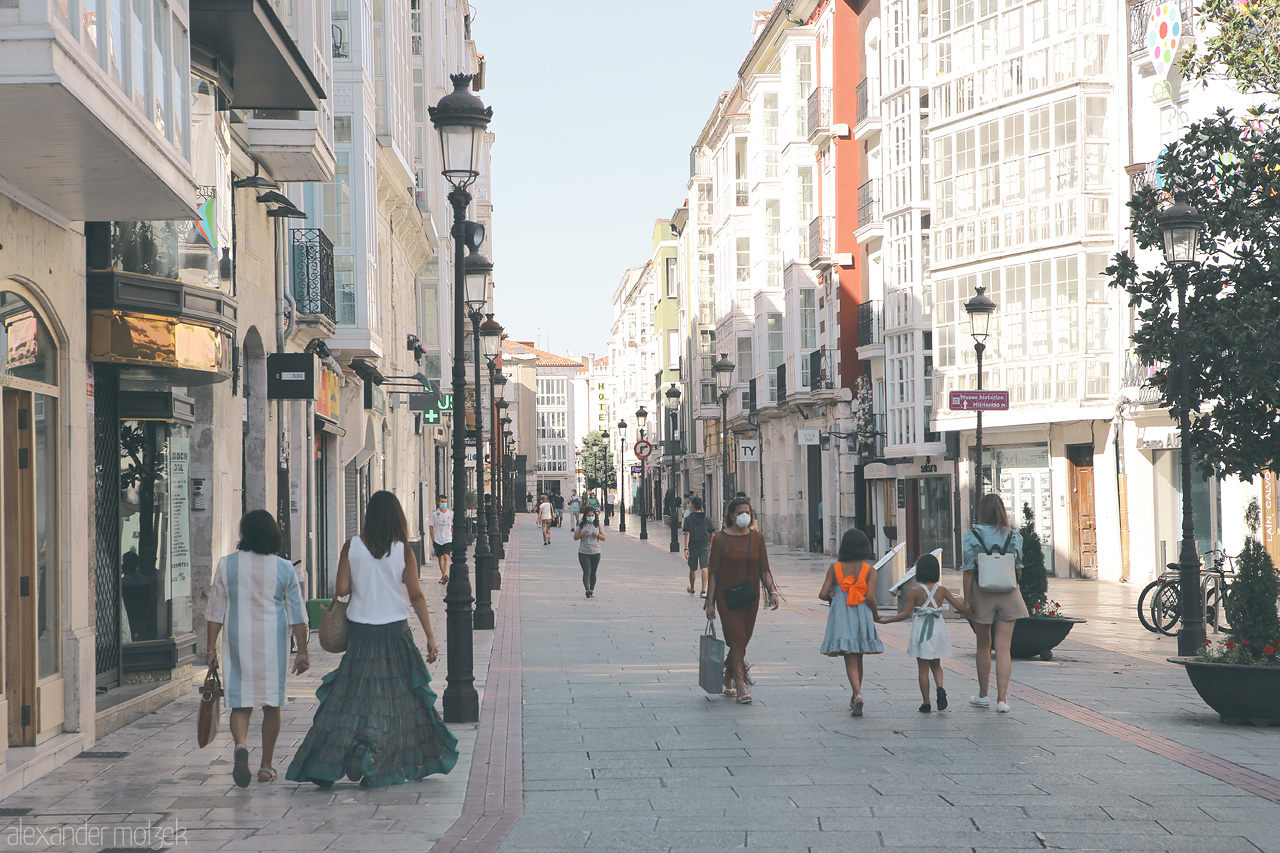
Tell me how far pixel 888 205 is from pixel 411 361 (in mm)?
13550

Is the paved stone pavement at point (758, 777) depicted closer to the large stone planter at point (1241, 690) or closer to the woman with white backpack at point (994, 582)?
the large stone planter at point (1241, 690)

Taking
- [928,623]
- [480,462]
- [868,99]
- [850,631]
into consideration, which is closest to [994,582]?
[928,623]

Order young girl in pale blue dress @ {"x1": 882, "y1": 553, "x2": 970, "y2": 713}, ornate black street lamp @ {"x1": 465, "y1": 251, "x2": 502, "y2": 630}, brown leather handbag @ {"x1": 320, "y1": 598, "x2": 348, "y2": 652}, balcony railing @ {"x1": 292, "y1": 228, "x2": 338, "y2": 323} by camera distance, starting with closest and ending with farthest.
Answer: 1. brown leather handbag @ {"x1": 320, "y1": 598, "x2": 348, "y2": 652}
2. young girl in pale blue dress @ {"x1": 882, "y1": 553, "x2": 970, "y2": 713}
3. ornate black street lamp @ {"x1": 465, "y1": 251, "x2": 502, "y2": 630}
4. balcony railing @ {"x1": 292, "y1": 228, "x2": 338, "y2": 323}

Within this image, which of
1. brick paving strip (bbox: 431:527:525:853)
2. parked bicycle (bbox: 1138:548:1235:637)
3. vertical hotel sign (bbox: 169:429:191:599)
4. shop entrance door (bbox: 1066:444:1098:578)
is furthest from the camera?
shop entrance door (bbox: 1066:444:1098:578)

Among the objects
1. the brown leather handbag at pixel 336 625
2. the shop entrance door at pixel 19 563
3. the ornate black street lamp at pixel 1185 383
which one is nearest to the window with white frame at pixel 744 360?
the ornate black street lamp at pixel 1185 383

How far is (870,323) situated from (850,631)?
95.3 feet

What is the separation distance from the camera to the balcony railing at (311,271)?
19.4 metres

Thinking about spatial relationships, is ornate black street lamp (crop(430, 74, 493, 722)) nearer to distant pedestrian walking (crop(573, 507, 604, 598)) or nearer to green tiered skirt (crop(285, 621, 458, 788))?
green tiered skirt (crop(285, 621, 458, 788))

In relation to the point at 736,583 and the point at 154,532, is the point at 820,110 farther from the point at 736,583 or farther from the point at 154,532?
the point at 154,532

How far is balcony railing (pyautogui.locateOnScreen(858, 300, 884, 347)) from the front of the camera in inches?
1532

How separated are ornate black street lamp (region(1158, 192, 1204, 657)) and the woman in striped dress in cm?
1089

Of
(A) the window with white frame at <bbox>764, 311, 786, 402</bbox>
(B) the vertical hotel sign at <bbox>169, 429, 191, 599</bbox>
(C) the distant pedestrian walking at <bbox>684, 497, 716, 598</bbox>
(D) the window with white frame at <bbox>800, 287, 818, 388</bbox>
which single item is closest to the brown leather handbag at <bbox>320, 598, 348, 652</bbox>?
(B) the vertical hotel sign at <bbox>169, 429, 191, 599</bbox>

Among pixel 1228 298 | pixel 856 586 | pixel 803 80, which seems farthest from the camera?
pixel 803 80

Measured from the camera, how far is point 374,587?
851cm
